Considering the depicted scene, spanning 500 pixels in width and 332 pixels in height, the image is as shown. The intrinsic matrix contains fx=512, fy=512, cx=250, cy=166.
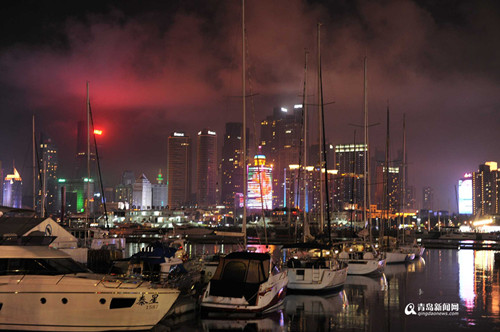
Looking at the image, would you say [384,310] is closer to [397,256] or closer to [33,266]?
[33,266]

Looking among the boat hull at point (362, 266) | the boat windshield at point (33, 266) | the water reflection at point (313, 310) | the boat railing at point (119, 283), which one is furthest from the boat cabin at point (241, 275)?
the boat hull at point (362, 266)

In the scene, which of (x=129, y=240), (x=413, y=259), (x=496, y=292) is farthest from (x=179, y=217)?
(x=496, y=292)

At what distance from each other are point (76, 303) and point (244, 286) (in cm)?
647

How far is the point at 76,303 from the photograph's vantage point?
16266 mm

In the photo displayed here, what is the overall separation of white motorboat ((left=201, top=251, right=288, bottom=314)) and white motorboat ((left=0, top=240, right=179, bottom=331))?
9.67 ft

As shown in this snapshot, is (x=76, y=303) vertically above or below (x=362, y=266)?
above

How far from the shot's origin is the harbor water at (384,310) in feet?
61.1

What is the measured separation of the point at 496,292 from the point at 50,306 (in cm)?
2277

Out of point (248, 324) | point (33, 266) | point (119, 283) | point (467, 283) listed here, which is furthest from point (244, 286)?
point (467, 283)

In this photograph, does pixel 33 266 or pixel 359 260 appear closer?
pixel 33 266

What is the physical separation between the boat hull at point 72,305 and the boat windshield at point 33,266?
1.83 ft

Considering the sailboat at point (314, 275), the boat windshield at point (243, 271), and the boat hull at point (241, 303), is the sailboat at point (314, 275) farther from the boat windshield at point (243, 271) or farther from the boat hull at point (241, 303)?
the boat windshield at point (243, 271)

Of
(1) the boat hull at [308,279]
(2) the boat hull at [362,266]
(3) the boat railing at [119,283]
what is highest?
(3) the boat railing at [119,283]

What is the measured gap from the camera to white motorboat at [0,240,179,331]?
53.2ft
